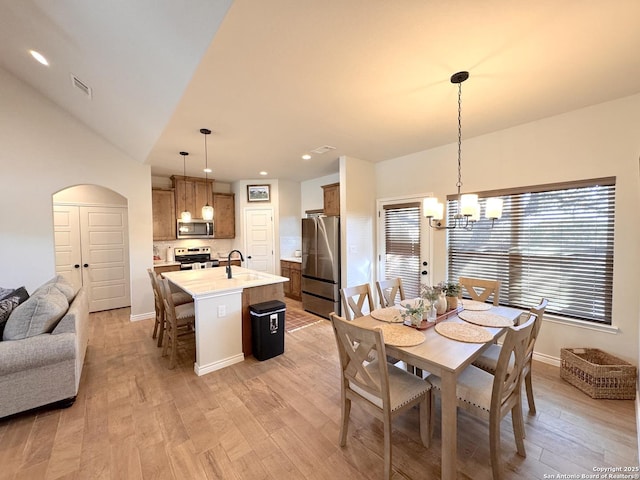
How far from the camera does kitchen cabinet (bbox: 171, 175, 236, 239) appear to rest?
5.37 meters

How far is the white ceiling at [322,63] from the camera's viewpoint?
4.79ft

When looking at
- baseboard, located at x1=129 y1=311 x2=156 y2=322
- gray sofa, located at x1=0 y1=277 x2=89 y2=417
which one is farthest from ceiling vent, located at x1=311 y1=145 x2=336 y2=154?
baseboard, located at x1=129 y1=311 x2=156 y2=322

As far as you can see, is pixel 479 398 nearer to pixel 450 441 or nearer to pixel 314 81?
pixel 450 441

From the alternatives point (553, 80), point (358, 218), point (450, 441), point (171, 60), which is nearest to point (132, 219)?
point (171, 60)

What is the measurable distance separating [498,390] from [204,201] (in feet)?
18.9

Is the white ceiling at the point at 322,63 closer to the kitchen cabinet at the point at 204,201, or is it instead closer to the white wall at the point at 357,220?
the white wall at the point at 357,220

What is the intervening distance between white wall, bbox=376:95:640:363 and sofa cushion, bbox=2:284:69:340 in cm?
458

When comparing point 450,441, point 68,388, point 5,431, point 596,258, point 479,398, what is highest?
point 596,258

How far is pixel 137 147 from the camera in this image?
152 inches

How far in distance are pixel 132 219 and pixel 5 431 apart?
123 inches

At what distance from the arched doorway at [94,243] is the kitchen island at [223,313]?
9.15 feet

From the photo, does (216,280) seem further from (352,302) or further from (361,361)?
(361,361)

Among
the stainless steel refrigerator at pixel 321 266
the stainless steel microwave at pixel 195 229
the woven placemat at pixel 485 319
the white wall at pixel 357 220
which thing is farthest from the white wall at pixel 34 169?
the woven placemat at pixel 485 319

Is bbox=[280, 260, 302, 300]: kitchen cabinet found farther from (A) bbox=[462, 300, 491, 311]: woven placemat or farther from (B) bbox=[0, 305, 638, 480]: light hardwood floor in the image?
(A) bbox=[462, 300, 491, 311]: woven placemat
